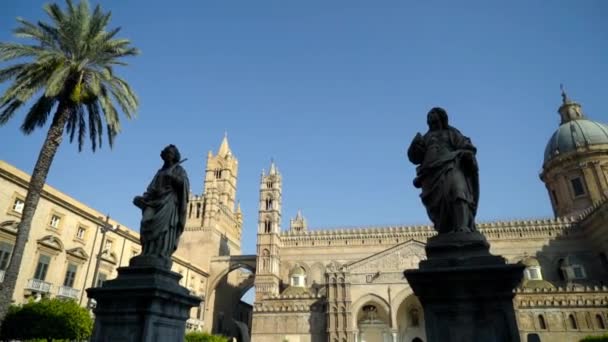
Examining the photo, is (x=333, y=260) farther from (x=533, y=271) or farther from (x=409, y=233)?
(x=533, y=271)

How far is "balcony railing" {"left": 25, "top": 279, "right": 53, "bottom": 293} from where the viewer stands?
74.1 ft

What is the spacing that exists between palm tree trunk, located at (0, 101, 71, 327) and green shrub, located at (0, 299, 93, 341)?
12.5 ft

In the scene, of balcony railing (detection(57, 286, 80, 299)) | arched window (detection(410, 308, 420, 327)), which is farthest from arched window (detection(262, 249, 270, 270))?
balcony railing (detection(57, 286, 80, 299))

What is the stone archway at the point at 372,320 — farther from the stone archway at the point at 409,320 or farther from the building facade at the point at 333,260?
the stone archway at the point at 409,320

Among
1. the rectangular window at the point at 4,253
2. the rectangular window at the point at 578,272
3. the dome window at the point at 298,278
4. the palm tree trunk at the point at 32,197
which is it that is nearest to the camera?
the palm tree trunk at the point at 32,197

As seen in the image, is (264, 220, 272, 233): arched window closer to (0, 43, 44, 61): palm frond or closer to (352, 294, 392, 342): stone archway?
(352, 294, 392, 342): stone archway

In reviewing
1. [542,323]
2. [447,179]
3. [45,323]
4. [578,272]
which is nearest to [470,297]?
[447,179]

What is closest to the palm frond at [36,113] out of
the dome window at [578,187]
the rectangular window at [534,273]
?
the rectangular window at [534,273]

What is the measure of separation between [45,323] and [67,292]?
9545 mm

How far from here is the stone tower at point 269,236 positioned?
147ft

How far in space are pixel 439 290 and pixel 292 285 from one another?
Answer: 3995 cm

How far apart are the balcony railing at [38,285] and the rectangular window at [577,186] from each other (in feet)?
178

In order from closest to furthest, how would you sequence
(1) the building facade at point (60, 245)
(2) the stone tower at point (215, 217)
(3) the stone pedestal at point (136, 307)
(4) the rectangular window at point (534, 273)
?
1. (3) the stone pedestal at point (136, 307)
2. (1) the building facade at point (60, 245)
3. (4) the rectangular window at point (534, 273)
4. (2) the stone tower at point (215, 217)

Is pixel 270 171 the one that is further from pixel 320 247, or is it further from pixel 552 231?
pixel 552 231
